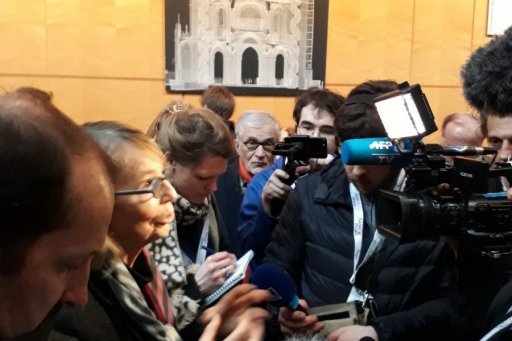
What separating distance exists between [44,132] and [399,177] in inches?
47.0

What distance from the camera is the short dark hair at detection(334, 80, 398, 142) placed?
5.54ft

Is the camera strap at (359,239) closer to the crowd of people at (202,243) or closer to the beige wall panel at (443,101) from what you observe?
the crowd of people at (202,243)

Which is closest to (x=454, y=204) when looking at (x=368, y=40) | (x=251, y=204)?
(x=251, y=204)

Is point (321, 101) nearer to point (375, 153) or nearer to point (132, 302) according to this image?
point (375, 153)

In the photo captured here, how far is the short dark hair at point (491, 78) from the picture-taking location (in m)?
1.12

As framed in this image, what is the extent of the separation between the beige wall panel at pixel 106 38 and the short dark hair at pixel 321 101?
6.28 feet

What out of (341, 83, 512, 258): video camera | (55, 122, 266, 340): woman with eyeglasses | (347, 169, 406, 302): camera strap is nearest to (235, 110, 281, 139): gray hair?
(347, 169, 406, 302): camera strap

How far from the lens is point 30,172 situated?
0.62 m

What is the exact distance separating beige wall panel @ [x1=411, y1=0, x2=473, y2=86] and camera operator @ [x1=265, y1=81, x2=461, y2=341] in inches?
133

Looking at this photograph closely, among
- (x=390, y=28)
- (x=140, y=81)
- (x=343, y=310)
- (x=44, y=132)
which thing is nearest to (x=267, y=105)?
(x=140, y=81)

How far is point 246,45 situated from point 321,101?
202 centimetres

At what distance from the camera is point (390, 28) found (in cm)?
480

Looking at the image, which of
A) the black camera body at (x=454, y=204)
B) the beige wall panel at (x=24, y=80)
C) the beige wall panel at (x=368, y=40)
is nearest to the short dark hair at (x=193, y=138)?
the black camera body at (x=454, y=204)

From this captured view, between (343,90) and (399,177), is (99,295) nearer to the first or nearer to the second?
(399,177)
